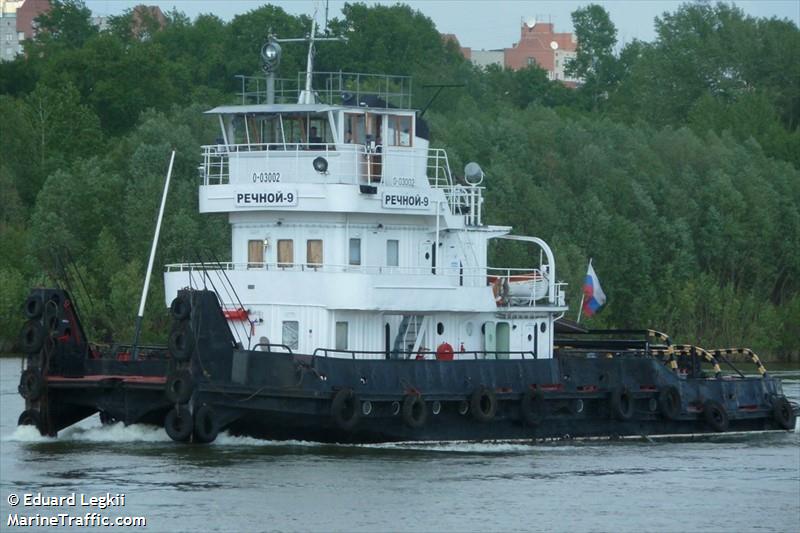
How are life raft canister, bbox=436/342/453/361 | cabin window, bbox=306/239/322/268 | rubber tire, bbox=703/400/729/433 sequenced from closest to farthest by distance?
cabin window, bbox=306/239/322/268, life raft canister, bbox=436/342/453/361, rubber tire, bbox=703/400/729/433

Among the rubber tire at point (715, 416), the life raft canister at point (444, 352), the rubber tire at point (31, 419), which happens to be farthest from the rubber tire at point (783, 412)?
the rubber tire at point (31, 419)

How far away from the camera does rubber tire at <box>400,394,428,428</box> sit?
98.7 feet

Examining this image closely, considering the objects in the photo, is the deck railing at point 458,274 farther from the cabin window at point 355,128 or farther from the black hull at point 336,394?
the cabin window at point 355,128

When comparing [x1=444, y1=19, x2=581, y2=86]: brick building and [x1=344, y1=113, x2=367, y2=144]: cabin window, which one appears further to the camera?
[x1=444, y1=19, x2=581, y2=86]: brick building

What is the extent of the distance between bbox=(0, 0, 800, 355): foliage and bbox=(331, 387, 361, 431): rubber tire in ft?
63.6

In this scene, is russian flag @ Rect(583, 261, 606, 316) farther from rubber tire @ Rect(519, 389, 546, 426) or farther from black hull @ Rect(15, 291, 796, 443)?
rubber tire @ Rect(519, 389, 546, 426)

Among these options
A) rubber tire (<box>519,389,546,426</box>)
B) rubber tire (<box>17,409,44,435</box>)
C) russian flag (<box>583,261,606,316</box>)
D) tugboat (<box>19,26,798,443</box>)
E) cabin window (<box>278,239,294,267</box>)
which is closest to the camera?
tugboat (<box>19,26,798,443</box>)

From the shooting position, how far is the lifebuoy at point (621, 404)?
32.9m

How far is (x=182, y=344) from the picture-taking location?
2928cm

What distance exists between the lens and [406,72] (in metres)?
84.0

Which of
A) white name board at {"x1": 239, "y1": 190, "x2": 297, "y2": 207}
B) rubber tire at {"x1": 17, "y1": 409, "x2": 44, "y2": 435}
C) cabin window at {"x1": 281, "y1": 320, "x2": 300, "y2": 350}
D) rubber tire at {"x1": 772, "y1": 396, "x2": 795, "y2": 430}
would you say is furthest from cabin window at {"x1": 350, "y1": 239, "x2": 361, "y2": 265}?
rubber tire at {"x1": 772, "y1": 396, "x2": 795, "y2": 430}

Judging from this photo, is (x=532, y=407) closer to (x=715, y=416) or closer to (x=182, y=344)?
(x=715, y=416)

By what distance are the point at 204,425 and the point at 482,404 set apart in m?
4.58

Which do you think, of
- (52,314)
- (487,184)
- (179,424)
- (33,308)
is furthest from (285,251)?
(487,184)
